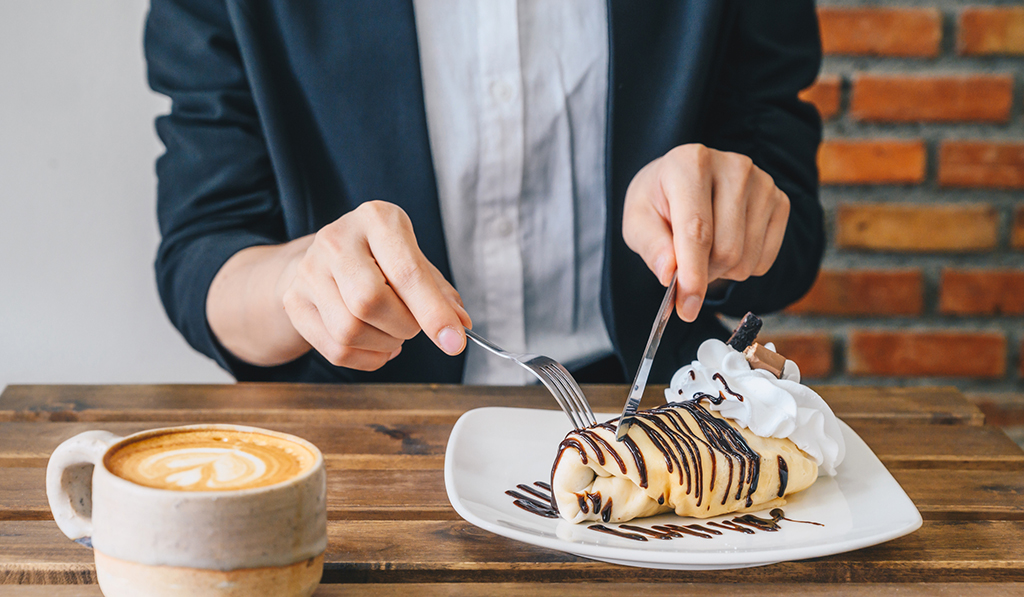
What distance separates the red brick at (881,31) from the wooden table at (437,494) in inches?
28.7

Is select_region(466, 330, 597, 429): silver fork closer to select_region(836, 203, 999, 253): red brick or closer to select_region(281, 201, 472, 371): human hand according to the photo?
select_region(281, 201, 472, 371): human hand

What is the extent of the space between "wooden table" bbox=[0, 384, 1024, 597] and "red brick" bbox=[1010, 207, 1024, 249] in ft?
2.32

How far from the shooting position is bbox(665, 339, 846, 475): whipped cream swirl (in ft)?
2.03

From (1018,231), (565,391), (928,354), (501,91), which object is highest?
(501,91)

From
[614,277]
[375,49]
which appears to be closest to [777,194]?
[614,277]

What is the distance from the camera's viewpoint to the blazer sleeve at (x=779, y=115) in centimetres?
104

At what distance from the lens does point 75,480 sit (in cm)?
43

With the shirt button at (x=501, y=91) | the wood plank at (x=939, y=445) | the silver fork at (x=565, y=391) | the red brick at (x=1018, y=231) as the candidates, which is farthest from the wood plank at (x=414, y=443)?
the red brick at (x=1018, y=231)

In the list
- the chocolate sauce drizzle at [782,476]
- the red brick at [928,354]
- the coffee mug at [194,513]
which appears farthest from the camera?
the red brick at [928,354]

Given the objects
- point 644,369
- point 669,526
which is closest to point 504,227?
point 644,369

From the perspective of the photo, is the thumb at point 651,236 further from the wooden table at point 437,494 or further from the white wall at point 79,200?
the white wall at point 79,200

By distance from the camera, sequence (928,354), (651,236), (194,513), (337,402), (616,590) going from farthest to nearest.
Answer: (928,354)
(337,402)
(651,236)
(616,590)
(194,513)

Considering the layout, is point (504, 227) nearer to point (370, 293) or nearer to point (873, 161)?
point (370, 293)

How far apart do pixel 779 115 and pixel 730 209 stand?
46cm
